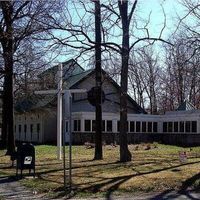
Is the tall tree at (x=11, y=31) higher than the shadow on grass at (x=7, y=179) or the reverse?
higher

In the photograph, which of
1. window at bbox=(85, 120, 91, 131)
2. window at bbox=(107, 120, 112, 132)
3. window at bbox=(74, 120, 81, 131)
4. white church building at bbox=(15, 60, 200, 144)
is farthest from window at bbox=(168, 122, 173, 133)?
window at bbox=(74, 120, 81, 131)

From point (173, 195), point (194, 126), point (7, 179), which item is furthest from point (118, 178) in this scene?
point (194, 126)

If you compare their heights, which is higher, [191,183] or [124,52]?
[124,52]

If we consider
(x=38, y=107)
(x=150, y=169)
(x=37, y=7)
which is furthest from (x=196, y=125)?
(x=150, y=169)

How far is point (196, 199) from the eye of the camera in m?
12.4

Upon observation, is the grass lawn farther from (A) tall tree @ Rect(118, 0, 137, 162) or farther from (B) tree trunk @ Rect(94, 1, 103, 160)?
(B) tree trunk @ Rect(94, 1, 103, 160)

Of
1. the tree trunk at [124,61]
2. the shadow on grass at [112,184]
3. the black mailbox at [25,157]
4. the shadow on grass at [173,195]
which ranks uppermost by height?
the tree trunk at [124,61]

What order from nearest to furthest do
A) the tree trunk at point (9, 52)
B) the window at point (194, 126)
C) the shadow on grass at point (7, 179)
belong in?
the shadow on grass at point (7, 179), the tree trunk at point (9, 52), the window at point (194, 126)

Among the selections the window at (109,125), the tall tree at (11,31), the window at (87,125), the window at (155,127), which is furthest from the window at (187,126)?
the tall tree at (11,31)

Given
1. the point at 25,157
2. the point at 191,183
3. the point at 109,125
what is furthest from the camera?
the point at 109,125

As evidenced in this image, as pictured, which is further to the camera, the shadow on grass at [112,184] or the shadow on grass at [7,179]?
the shadow on grass at [7,179]

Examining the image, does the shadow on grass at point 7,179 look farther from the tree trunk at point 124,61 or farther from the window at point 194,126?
the window at point 194,126

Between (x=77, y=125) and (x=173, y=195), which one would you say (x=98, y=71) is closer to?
(x=173, y=195)

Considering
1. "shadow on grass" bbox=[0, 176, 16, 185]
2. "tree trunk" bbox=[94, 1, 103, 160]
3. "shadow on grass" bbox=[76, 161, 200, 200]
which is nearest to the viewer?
"shadow on grass" bbox=[76, 161, 200, 200]
